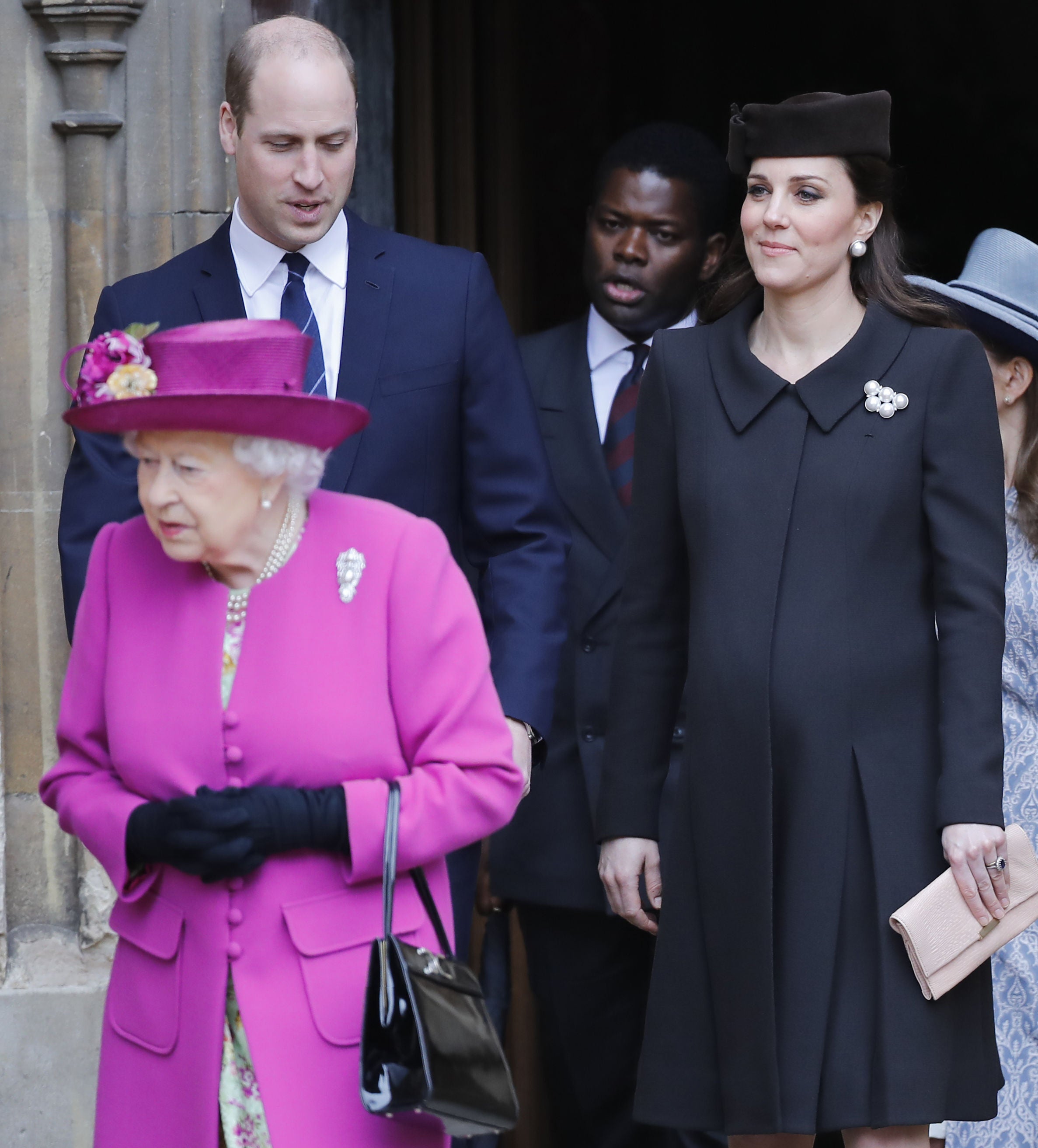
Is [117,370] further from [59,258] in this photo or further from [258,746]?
[59,258]

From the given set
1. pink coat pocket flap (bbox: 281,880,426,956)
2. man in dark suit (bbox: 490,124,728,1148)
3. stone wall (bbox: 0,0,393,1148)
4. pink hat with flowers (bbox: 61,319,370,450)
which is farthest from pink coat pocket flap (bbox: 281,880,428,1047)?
stone wall (bbox: 0,0,393,1148)

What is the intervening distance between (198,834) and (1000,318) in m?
2.02

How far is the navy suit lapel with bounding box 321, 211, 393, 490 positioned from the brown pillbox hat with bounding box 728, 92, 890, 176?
69 centimetres

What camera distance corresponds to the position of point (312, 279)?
3371 millimetres

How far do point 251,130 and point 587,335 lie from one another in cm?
105

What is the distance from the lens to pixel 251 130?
3225 millimetres

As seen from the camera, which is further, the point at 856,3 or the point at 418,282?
the point at 856,3

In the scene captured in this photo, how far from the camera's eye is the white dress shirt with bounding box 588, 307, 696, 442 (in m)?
4.02

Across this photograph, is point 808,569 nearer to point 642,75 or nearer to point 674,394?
point 674,394

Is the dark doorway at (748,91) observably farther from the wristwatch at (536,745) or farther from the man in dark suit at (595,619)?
the wristwatch at (536,745)

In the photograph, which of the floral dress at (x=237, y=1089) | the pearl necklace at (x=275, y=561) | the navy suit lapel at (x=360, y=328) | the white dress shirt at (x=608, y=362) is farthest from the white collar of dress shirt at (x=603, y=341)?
the floral dress at (x=237, y=1089)

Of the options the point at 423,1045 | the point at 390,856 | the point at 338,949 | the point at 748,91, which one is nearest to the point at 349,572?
the point at 390,856

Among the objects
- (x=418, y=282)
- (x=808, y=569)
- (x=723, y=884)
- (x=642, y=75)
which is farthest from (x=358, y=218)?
(x=642, y=75)

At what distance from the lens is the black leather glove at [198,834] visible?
2.35 m
